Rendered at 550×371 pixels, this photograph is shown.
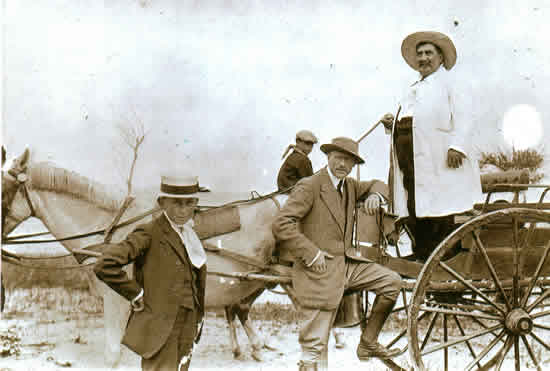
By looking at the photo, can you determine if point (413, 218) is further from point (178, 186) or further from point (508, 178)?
point (178, 186)

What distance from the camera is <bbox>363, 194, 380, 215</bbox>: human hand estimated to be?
3.88 metres

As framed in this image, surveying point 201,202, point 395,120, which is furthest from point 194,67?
point 395,120

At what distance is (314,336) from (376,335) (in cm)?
47

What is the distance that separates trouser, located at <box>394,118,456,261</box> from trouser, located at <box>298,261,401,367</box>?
56 centimetres

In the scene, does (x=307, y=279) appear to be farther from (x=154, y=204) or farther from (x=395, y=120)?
(x=154, y=204)

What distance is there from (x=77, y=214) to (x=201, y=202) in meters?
1.15

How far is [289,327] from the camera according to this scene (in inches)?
300

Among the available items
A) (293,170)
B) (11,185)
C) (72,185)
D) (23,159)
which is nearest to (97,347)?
(72,185)

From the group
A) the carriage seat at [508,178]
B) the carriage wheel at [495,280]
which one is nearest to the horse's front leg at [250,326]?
the carriage wheel at [495,280]

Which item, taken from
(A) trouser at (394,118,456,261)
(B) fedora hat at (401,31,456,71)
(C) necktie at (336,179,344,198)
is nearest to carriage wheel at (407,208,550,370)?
(A) trouser at (394,118,456,261)

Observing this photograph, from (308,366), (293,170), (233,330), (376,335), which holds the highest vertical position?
(293,170)

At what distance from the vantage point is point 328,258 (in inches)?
150

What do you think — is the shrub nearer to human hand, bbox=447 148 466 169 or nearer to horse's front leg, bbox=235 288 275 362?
human hand, bbox=447 148 466 169

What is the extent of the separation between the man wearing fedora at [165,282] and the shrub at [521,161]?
12.6 feet
